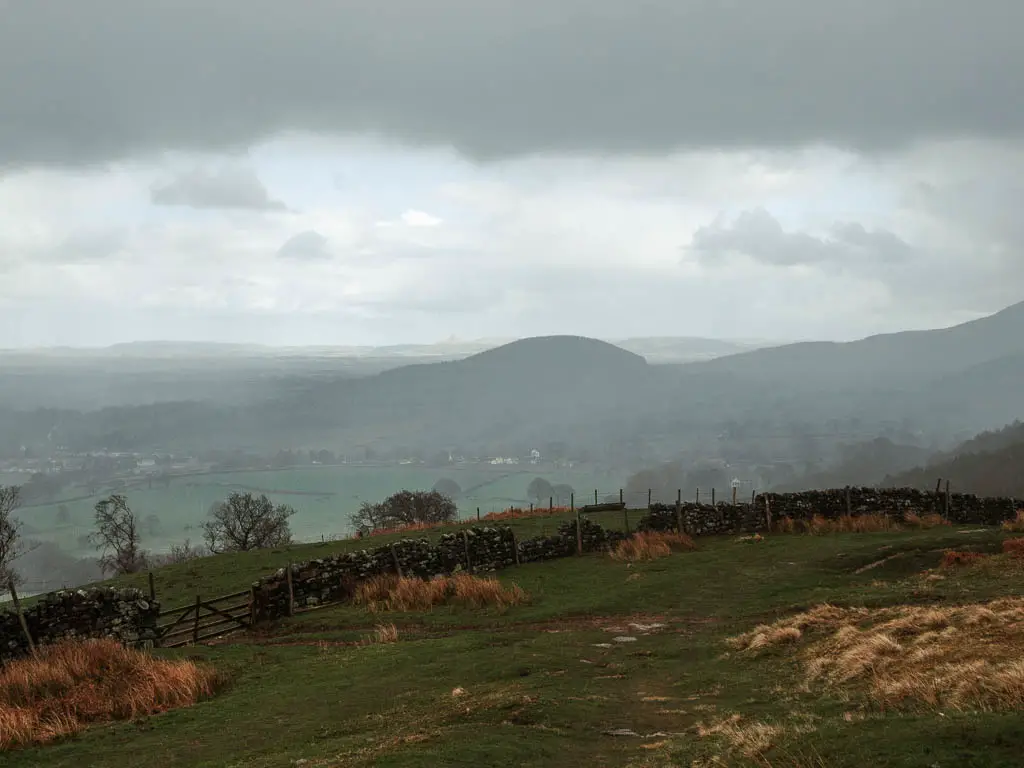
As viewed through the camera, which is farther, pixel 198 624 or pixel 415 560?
pixel 415 560

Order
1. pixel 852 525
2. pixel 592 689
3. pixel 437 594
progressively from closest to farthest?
pixel 592 689
pixel 437 594
pixel 852 525

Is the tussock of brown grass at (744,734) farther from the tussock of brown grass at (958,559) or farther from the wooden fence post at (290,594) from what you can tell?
the wooden fence post at (290,594)

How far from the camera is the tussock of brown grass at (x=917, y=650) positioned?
950 cm

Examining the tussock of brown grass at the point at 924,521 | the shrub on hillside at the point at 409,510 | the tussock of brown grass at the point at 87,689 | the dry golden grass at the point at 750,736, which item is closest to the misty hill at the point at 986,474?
the shrub on hillside at the point at 409,510

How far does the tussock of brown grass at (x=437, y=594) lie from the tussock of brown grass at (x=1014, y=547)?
15.5 meters

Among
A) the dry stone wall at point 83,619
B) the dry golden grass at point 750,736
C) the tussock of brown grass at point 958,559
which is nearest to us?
the dry golden grass at point 750,736

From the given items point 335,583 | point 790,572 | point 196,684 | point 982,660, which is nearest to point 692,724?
point 982,660

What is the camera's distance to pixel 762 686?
13.1 meters

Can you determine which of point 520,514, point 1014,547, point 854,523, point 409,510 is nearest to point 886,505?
point 854,523

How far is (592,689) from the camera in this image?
14320 mm

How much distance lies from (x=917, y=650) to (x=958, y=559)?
45.5ft

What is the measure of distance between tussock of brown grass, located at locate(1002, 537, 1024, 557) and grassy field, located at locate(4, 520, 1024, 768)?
2.48ft

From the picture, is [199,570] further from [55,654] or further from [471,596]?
[55,654]

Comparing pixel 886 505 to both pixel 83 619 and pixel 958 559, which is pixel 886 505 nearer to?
pixel 958 559
